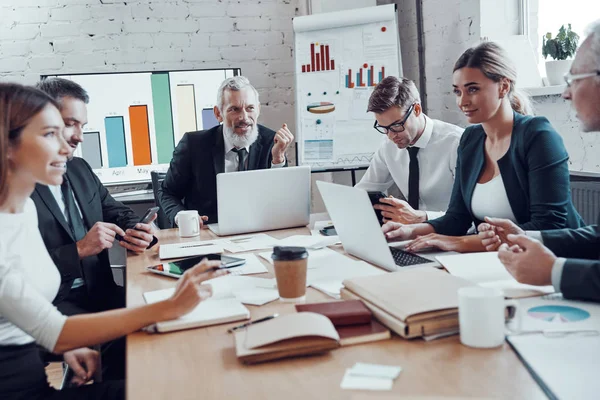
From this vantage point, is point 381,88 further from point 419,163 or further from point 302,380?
point 302,380

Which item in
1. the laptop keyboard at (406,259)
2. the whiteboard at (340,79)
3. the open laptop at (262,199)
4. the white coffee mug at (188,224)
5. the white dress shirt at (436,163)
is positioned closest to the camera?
the laptop keyboard at (406,259)

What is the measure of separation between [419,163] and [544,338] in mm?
1587

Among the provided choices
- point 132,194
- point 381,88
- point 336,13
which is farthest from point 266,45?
point 381,88

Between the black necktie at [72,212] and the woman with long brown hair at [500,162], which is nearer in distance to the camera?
the woman with long brown hair at [500,162]

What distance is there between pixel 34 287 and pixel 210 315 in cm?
38

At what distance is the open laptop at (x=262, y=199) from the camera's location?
1984 mm

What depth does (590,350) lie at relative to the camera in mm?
871

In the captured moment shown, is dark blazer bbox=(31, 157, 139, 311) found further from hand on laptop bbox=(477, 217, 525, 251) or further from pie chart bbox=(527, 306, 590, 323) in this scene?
pie chart bbox=(527, 306, 590, 323)

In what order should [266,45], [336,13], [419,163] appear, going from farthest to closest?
[266,45]
[336,13]
[419,163]

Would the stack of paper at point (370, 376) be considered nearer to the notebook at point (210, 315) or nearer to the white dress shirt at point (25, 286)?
the notebook at point (210, 315)

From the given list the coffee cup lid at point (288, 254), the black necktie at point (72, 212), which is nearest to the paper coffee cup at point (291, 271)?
the coffee cup lid at point (288, 254)

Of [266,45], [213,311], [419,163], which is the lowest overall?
[213,311]

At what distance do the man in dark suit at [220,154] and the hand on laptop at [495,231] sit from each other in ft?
4.07

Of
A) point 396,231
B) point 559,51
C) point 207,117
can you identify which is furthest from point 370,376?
point 207,117
